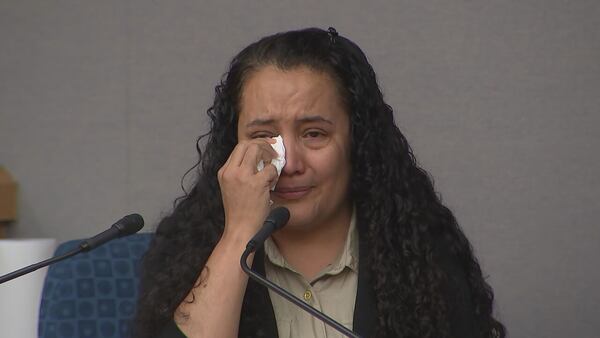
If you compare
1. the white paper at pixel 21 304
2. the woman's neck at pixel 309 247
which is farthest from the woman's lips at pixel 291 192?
the white paper at pixel 21 304

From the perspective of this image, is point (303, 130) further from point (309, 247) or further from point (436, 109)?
point (436, 109)

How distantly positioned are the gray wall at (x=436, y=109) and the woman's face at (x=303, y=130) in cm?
86

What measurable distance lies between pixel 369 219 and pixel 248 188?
292 mm

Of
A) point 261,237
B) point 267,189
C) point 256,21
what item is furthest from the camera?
point 256,21

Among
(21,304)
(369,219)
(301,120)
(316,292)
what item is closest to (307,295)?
(316,292)

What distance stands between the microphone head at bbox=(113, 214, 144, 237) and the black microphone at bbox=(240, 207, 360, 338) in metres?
0.15

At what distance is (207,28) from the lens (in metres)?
2.54

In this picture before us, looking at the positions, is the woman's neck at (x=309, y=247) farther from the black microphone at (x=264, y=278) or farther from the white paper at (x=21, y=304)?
the white paper at (x=21, y=304)

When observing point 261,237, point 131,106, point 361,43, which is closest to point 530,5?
point 361,43

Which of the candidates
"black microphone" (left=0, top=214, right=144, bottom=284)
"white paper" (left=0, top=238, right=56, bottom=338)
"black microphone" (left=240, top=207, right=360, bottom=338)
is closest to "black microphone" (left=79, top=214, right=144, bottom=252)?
"black microphone" (left=0, top=214, right=144, bottom=284)

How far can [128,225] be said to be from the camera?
1.23 m

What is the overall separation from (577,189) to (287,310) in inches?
41.8

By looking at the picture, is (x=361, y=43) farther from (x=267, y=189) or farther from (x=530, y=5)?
(x=267, y=189)

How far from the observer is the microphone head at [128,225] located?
47.9 inches
